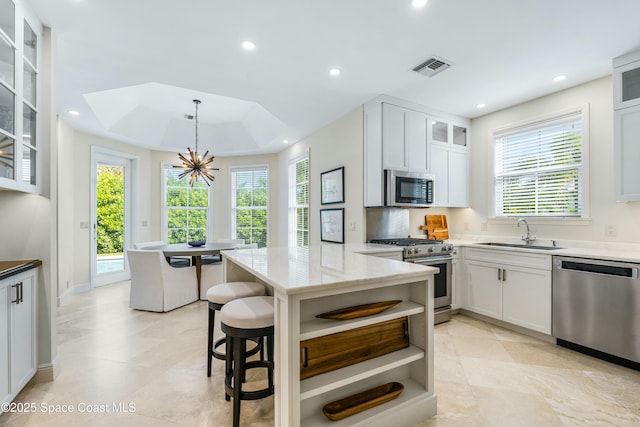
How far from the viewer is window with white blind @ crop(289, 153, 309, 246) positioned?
5390mm

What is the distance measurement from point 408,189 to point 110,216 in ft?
17.0

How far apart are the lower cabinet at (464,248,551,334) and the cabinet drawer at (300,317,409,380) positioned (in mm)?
1910

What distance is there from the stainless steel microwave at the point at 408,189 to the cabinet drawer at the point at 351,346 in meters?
1.90

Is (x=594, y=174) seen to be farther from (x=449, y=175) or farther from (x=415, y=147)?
(x=415, y=147)

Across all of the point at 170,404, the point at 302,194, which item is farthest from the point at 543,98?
the point at 170,404

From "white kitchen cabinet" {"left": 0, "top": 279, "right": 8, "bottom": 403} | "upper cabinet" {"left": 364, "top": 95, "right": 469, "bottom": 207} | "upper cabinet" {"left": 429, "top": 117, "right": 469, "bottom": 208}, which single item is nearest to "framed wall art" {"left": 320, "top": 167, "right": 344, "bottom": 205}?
"upper cabinet" {"left": 364, "top": 95, "right": 469, "bottom": 207}

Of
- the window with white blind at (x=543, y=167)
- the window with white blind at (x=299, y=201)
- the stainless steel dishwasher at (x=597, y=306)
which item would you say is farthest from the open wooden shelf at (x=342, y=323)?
the window with white blind at (x=299, y=201)

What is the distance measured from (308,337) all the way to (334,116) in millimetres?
3451

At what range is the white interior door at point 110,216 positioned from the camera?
514 cm

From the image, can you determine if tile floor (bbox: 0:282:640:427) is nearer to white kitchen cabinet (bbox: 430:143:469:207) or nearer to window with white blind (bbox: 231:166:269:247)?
white kitchen cabinet (bbox: 430:143:469:207)

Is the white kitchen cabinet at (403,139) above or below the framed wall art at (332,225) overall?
above

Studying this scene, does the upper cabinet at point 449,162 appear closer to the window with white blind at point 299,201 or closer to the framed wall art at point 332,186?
the framed wall art at point 332,186

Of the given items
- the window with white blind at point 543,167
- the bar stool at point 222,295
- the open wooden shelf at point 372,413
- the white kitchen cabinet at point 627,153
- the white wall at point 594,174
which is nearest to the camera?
the open wooden shelf at point 372,413

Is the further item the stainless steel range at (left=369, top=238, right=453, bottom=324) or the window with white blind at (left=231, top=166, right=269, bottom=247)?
the window with white blind at (left=231, top=166, right=269, bottom=247)
